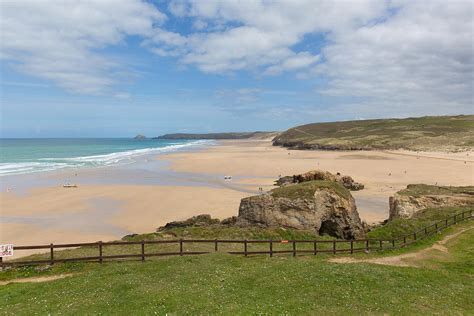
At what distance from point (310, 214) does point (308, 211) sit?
0.88 ft

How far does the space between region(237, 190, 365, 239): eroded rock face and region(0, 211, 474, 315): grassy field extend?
287 inches

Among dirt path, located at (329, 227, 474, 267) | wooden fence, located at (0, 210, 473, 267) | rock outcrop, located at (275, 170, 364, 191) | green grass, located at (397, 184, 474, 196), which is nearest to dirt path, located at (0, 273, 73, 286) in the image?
wooden fence, located at (0, 210, 473, 267)

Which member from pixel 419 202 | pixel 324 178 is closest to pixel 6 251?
pixel 419 202

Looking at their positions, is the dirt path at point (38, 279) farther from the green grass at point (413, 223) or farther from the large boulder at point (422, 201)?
the large boulder at point (422, 201)

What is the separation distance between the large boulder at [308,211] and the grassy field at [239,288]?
7341 mm

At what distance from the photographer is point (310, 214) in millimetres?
26625

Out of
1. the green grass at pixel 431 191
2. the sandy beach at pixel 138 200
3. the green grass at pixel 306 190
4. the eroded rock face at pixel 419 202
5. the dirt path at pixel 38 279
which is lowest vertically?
the sandy beach at pixel 138 200

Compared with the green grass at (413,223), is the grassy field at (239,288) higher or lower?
higher

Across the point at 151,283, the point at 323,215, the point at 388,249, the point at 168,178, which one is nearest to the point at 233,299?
the point at 151,283

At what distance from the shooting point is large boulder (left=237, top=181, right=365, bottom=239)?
87.5 ft

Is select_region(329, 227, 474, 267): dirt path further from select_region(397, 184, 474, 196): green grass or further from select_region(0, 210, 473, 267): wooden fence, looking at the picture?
select_region(397, 184, 474, 196): green grass

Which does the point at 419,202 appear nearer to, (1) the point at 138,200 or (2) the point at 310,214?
(2) the point at 310,214

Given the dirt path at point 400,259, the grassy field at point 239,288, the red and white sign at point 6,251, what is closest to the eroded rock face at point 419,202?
the dirt path at point 400,259

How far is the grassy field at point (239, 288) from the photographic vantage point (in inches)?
485
